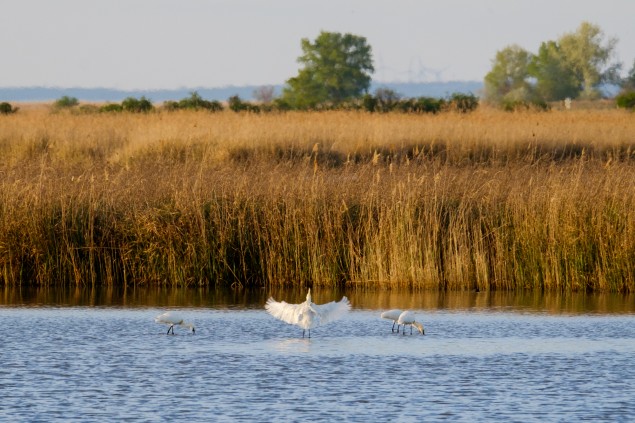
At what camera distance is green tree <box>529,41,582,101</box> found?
94.9m

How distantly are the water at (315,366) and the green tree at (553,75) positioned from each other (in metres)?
82.8

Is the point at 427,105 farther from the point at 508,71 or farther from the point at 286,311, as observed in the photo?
the point at 508,71

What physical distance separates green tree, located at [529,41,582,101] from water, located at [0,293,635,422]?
8283cm

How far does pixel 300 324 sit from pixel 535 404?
10.9 feet

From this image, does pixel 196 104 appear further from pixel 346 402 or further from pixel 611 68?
pixel 611 68

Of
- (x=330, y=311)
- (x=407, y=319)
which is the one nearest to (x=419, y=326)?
(x=407, y=319)

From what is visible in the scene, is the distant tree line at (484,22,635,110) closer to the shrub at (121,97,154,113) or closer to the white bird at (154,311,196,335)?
the shrub at (121,97,154,113)

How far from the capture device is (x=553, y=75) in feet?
318

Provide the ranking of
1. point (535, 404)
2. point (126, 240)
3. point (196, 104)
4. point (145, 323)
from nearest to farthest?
point (535, 404) → point (145, 323) → point (126, 240) → point (196, 104)

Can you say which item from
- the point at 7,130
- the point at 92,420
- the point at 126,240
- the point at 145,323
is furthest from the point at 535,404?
the point at 7,130

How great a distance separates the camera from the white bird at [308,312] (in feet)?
38.1

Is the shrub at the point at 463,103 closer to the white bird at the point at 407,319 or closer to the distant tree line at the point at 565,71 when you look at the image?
the white bird at the point at 407,319

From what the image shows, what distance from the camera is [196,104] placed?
38250 mm

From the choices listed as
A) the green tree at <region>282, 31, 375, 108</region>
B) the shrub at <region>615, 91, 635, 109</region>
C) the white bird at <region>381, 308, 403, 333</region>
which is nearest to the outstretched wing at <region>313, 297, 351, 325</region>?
the white bird at <region>381, 308, 403, 333</region>
